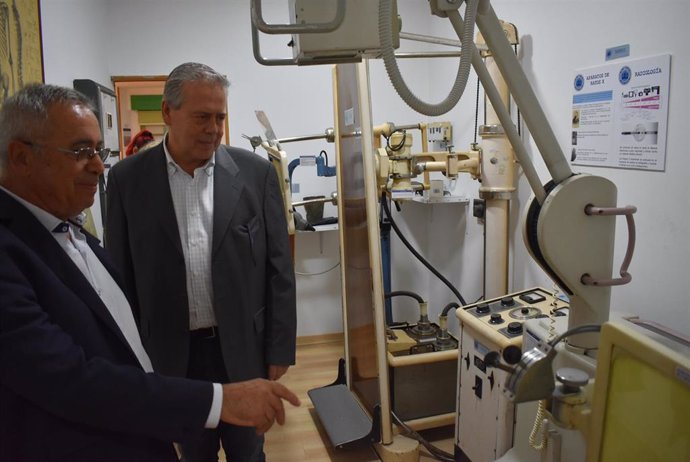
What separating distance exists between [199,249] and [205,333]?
28cm

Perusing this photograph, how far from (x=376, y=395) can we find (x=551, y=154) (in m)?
1.61

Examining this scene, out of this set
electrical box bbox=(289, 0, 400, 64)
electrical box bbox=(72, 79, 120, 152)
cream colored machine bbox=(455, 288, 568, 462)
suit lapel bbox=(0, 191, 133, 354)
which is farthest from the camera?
electrical box bbox=(72, 79, 120, 152)

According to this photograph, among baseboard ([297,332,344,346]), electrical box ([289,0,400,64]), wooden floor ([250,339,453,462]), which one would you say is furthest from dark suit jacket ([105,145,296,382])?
baseboard ([297,332,344,346])

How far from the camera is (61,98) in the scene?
0.94 meters

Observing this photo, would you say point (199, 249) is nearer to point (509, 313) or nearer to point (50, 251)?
point (50, 251)

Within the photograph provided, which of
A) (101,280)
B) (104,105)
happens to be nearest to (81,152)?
(101,280)

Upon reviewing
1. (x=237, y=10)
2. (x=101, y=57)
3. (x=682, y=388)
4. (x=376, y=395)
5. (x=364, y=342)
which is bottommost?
(x=376, y=395)

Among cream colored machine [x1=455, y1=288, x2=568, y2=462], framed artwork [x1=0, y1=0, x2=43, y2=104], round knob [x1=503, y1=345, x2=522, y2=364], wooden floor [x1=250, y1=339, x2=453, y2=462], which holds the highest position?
framed artwork [x1=0, y1=0, x2=43, y2=104]

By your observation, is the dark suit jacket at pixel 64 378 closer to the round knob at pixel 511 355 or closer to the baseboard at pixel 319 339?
the round knob at pixel 511 355

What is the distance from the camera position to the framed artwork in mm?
1650

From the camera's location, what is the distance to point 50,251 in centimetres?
92

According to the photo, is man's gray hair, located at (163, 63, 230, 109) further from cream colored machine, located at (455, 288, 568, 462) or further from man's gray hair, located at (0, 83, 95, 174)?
cream colored machine, located at (455, 288, 568, 462)

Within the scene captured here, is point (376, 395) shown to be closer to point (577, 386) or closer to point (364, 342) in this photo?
point (364, 342)

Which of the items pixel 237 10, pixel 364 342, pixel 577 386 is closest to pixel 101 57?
pixel 237 10
